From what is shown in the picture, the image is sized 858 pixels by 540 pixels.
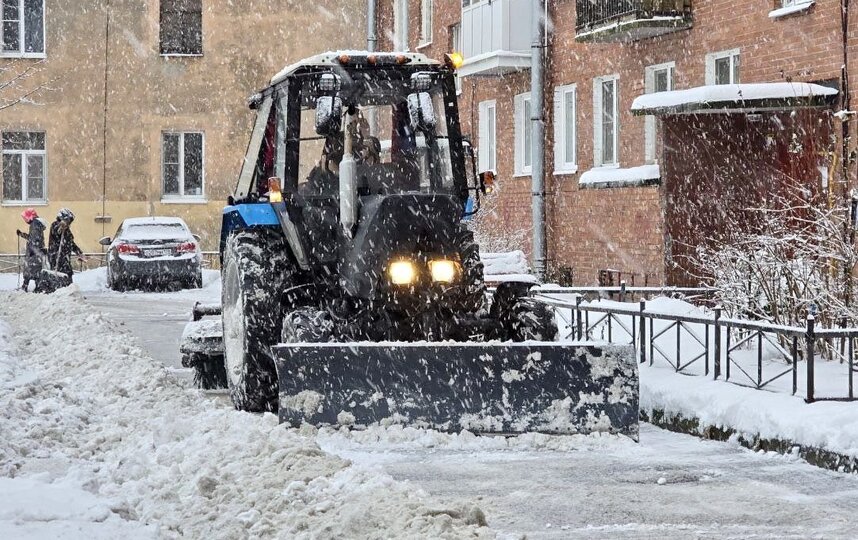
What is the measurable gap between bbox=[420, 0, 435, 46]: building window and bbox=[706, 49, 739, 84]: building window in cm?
1296

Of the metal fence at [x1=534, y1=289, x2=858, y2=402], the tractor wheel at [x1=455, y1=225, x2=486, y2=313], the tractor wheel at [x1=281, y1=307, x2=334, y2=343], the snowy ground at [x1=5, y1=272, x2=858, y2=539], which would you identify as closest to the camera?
the snowy ground at [x1=5, y1=272, x2=858, y2=539]

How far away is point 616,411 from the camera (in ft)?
31.0

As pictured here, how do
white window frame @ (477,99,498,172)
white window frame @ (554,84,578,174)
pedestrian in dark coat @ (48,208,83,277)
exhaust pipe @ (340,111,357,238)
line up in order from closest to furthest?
exhaust pipe @ (340,111,357,238) → pedestrian in dark coat @ (48,208,83,277) → white window frame @ (554,84,578,174) → white window frame @ (477,99,498,172)

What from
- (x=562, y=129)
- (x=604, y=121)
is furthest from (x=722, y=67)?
(x=562, y=129)

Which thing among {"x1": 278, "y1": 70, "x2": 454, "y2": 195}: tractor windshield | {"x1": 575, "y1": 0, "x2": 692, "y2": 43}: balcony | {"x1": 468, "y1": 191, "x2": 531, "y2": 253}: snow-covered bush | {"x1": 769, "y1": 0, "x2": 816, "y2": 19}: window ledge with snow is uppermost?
{"x1": 575, "y1": 0, "x2": 692, "y2": 43}: balcony

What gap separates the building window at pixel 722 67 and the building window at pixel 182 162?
18974mm

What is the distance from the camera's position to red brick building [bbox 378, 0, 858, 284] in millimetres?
18547

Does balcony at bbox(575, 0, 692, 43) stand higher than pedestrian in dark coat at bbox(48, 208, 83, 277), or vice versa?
balcony at bbox(575, 0, 692, 43)

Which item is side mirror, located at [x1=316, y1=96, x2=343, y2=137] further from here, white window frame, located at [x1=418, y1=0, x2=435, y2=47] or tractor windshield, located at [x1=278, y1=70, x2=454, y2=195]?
white window frame, located at [x1=418, y1=0, x2=435, y2=47]

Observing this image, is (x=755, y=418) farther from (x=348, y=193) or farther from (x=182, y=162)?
(x=182, y=162)

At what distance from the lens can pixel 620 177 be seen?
75.8 feet

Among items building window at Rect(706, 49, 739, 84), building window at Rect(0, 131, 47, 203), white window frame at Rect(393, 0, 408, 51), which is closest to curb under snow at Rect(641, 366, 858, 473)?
building window at Rect(706, 49, 739, 84)

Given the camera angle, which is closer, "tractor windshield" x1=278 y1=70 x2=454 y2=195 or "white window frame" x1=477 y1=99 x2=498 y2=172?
"tractor windshield" x1=278 y1=70 x2=454 y2=195

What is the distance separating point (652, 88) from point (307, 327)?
14.8 metres
